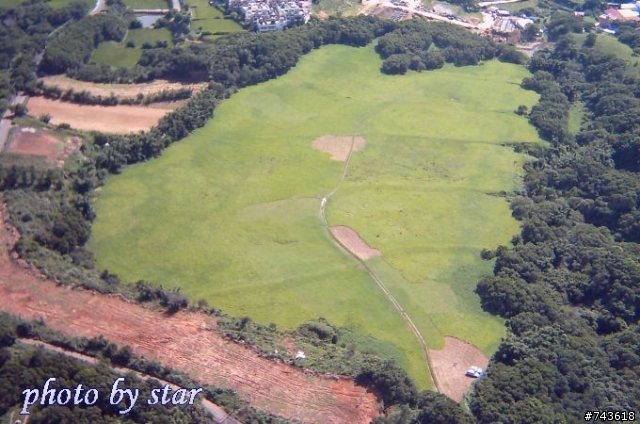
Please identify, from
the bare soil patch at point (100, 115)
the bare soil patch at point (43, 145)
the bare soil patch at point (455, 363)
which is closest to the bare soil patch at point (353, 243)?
the bare soil patch at point (455, 363)

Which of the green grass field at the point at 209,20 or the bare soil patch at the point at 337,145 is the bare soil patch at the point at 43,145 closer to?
the bare soil patch at the point at 337,145

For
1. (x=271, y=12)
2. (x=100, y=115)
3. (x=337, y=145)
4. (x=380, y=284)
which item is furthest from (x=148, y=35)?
(x=380, y=284)

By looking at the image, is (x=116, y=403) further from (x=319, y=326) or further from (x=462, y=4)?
(x=462, y=4)

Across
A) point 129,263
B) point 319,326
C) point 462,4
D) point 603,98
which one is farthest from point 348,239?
point 462,4

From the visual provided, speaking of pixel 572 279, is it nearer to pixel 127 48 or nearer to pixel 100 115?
pixel 100 115

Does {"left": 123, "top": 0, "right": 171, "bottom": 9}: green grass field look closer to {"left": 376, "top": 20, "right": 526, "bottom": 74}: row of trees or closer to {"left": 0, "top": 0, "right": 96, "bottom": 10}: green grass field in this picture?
{"left": 0, "top": 0, "right": 96, "bottom": 10}: green grass field

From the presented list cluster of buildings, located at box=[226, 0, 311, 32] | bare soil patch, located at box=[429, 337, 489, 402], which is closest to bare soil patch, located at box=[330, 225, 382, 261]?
bare soil patch, located at box=[429, 337, 489, 402]
